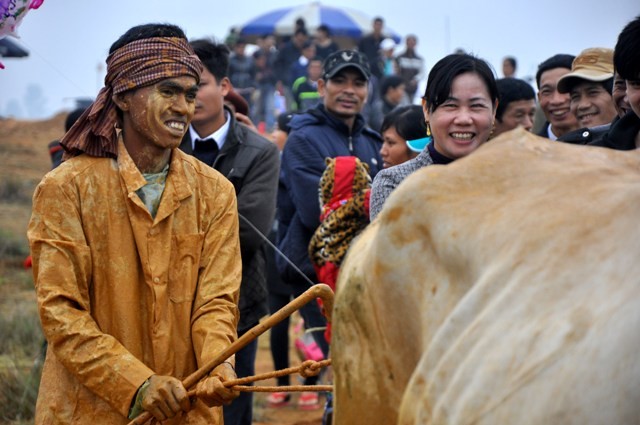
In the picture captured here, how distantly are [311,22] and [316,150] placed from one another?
59.1 ft

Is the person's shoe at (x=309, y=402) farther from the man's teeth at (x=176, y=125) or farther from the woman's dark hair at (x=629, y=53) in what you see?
the woman's dark hair at (x=629, y=53)

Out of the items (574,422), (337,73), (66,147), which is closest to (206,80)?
(337,73)

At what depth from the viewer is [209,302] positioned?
393cm

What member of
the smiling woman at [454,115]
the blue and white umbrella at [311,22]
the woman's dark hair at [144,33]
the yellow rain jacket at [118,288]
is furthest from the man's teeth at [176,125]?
the blue and white umbrella at [311,22]

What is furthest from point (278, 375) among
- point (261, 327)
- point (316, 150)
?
point (316, 150)

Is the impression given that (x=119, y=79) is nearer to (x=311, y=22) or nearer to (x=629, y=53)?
(x=629, y=53)

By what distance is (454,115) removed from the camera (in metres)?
4.08

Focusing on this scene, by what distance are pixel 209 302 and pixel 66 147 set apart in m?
0.79

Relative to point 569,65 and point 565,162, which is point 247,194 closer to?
point 569,65

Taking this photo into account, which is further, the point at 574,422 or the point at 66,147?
the point at 66,147

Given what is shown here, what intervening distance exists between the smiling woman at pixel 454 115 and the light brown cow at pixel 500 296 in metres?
1.87

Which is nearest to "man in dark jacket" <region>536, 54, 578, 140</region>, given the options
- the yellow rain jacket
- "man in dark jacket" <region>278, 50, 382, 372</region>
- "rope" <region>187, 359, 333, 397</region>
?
"man in dark jacket" <region>278, 50, 382, 372</region>

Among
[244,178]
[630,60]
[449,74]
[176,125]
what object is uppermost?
[630,60]

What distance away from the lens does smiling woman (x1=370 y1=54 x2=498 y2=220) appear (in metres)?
4.07
